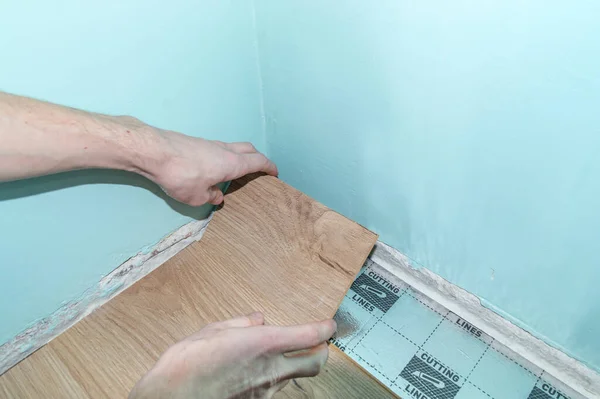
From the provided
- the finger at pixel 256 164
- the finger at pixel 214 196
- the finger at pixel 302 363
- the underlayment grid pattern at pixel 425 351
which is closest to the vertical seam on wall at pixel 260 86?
the finger at pixel 256 164

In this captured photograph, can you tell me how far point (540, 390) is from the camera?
983 mm

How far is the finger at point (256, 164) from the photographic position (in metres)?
0.97

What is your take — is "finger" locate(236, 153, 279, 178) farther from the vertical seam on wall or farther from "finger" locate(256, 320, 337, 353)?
"finger" locate(256, 320, 337, 353)

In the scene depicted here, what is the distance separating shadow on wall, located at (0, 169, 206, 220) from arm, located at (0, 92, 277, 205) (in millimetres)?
53

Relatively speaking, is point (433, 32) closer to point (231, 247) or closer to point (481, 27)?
point (481, 27)

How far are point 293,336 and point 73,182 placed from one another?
51 centimetres

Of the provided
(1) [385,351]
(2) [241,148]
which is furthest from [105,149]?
(1) [385,351]

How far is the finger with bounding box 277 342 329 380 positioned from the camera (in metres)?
0.69

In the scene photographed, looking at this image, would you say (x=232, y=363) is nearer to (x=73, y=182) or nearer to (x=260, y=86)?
(x=73, y=182)

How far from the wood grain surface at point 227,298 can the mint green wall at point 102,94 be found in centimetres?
9

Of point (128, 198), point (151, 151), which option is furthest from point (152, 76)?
point (128, 198)

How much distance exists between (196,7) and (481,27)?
21.2 inches

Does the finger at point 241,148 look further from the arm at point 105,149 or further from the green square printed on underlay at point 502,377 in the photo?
the green square printed on underlay at point 502,377

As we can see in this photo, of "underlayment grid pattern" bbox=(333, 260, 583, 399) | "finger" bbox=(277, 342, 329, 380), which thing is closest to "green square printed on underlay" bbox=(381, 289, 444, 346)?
"underlayment grid pattern" bbox=(333, 260, 583, 399)
